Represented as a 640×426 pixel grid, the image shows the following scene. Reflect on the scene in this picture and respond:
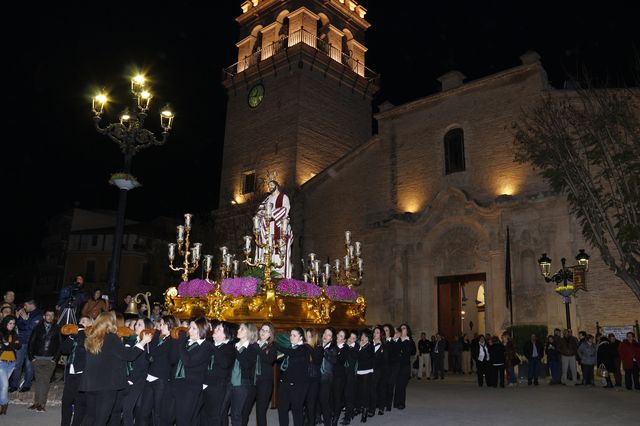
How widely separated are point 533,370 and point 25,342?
49.7 feet

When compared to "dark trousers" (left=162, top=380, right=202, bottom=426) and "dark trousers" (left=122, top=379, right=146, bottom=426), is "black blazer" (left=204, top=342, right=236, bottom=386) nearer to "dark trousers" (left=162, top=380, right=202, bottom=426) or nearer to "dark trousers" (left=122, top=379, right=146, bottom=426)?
"dark trousers" (left=162, top=380, right=202, bottom=426)

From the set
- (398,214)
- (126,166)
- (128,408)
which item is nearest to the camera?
(128,408)

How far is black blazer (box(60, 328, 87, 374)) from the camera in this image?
7.77 meters

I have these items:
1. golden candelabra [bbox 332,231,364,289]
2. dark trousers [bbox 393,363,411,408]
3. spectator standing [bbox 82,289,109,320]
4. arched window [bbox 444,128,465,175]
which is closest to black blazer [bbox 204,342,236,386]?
dark trousers [bbox 393,363,411,408]

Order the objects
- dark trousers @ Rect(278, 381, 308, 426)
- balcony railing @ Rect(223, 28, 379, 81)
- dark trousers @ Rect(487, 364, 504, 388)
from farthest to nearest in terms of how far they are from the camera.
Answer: balcony railing @ Rect(223, 28, 379, 81), dark trousers @ Rect(487, 364, 504, 388), dark trousers @ Rect(278, 381, 308, 426)

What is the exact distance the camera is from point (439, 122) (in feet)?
86.2

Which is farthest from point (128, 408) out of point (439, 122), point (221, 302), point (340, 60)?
point (340, 60)

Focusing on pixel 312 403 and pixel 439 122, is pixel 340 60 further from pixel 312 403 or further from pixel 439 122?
pixel 312 403

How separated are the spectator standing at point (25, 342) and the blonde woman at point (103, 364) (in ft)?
16.9

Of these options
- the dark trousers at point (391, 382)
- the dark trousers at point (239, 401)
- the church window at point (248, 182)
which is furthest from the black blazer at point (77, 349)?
the church window at point (248, 182)

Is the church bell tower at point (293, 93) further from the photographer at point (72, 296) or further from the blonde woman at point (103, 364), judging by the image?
the blonde woman at point (103, 364)

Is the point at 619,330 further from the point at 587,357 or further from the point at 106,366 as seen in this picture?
the point at 106,366

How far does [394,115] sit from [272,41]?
12.2m

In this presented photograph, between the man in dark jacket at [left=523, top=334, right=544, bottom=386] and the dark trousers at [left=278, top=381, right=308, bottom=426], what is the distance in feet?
38.3
